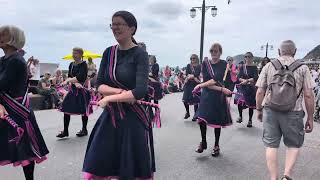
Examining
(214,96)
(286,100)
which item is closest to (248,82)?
(214,96)

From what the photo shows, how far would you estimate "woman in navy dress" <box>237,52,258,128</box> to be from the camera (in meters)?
9.84

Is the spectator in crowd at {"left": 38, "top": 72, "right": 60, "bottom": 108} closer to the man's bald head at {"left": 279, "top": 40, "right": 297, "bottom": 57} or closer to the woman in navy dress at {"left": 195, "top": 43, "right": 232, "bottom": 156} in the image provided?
the woman in navy dress at {"left": 195, "top": 43, "right": 232, "bottom": 156}

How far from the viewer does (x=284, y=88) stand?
4.64 metres

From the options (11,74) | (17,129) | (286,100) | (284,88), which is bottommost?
(17,129)

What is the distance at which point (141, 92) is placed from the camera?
330 centimetres

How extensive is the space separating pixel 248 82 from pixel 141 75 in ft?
22.6

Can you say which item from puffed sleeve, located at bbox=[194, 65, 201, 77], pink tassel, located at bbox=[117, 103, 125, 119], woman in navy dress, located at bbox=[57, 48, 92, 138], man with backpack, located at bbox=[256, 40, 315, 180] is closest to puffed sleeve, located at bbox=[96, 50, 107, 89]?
pink tassel, located at bbox=[117, 103, 125, 119]

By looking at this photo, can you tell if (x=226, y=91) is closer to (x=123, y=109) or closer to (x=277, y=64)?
(x=277, y=64)

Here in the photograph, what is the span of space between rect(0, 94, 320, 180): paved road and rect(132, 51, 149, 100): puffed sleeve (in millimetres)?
2211

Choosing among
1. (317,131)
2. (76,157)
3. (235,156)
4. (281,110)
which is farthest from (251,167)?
(317,131)

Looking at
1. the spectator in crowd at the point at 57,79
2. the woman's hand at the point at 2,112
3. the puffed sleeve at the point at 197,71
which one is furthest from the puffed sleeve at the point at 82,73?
the spectator in crowd at the point at 57,79

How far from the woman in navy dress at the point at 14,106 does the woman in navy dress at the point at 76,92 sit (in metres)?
3.04

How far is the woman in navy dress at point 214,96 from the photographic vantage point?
6.39 m

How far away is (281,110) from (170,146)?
114 inches
